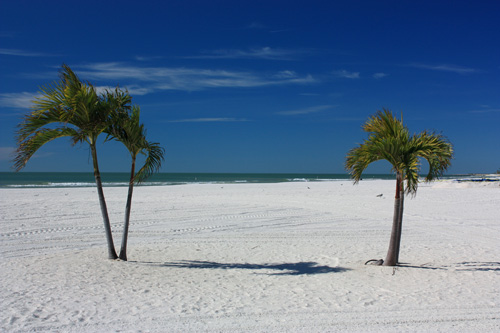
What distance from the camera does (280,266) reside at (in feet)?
26.8

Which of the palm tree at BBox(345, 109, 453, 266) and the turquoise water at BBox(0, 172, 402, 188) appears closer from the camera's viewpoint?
the palm tree at BBox(345, 109, 453, 266)

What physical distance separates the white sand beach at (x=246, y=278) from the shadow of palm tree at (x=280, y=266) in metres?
0.02

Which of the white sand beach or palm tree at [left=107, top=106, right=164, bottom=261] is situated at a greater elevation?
palm tree at [left=107, top=106, right=164, bottom=261]

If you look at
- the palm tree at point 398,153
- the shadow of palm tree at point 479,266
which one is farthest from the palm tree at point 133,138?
the shadow of palm tree at point 479,266

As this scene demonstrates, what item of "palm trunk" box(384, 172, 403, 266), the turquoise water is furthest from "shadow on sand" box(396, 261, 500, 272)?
the turquoise water

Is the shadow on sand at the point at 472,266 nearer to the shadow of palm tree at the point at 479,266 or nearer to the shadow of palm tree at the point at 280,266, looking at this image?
the shadow of palm tree at the point at 479,266

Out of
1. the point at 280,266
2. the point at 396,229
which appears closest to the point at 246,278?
the point at 280,266

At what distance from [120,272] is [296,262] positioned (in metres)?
3.80

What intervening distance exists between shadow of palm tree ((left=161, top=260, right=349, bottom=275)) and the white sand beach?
2 cm

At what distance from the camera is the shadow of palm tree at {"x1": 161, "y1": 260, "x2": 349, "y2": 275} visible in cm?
771

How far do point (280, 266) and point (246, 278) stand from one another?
1253 mm

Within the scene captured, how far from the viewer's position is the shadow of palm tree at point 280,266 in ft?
25.3

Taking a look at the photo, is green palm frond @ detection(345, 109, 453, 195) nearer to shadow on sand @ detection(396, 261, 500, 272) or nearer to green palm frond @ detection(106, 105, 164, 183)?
shadow on sand @ detection(396, 261, 500, 272)

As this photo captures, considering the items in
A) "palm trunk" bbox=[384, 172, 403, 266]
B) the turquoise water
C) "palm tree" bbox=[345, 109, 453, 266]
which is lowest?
the turquoise water
